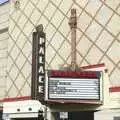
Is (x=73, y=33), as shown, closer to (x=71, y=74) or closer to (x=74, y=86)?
(x=71, y=74)

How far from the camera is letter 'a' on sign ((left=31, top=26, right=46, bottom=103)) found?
27.1 meters

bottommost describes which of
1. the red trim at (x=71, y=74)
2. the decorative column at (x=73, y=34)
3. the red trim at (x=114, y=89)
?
the red trim at (x=114, y=89)

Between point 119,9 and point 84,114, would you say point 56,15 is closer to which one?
point 119,9

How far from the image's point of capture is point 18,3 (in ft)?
116

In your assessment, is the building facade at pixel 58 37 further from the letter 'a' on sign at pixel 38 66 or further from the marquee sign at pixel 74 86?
the letter 'a' on sign at pixel 38 66

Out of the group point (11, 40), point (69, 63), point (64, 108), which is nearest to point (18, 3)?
point (11, 40)

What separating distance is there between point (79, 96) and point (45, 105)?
3314 millimetres

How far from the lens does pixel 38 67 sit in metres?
28.3

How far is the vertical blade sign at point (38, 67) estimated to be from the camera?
2715cm

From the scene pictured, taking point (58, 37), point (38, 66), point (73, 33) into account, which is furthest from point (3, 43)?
point (73, 33)

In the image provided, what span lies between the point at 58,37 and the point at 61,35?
38 cm

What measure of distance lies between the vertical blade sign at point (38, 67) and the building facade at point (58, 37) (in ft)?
4.81

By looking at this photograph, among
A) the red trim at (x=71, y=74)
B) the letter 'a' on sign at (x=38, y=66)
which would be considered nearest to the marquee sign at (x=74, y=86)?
the red trim at (x=71, y=74)

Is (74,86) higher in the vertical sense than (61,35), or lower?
lower
